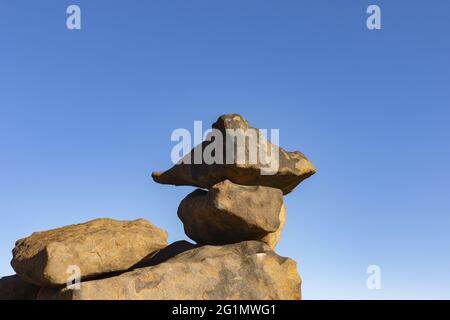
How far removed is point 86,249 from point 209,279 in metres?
3.37

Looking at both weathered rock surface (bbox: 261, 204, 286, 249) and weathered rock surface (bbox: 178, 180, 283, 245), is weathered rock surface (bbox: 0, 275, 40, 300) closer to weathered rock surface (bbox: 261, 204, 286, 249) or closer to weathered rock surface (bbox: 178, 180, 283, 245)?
weathered rock surface (bbox: 178, 180, 283, 245)

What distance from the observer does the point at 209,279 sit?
46.7 ft

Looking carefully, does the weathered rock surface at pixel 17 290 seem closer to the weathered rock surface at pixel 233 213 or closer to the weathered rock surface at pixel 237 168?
the weathered rock surface at pixel 233 213

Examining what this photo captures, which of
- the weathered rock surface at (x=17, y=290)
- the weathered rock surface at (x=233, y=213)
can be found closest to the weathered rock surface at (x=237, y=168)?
the weathered rock surface at (x=233, y=213)

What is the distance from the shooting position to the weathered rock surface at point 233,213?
1540cm

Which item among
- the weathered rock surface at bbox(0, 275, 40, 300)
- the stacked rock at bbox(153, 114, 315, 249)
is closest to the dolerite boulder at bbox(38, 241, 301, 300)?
the stacked rock at bbox(153, 114, 315, 249)

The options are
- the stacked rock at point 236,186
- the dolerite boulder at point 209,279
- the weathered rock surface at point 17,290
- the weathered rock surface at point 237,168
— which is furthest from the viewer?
the weathered rock surface at point 17,290

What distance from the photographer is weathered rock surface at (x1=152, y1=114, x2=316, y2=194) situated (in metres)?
16.0

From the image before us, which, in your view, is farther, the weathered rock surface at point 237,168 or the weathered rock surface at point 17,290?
the weathered rock surface at point 17,290

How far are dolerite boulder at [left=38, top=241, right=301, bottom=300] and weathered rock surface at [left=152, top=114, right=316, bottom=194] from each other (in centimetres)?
209

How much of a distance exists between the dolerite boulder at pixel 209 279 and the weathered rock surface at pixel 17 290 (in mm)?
1812

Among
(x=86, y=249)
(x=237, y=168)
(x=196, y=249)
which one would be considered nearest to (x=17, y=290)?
(x=86, y=249)
